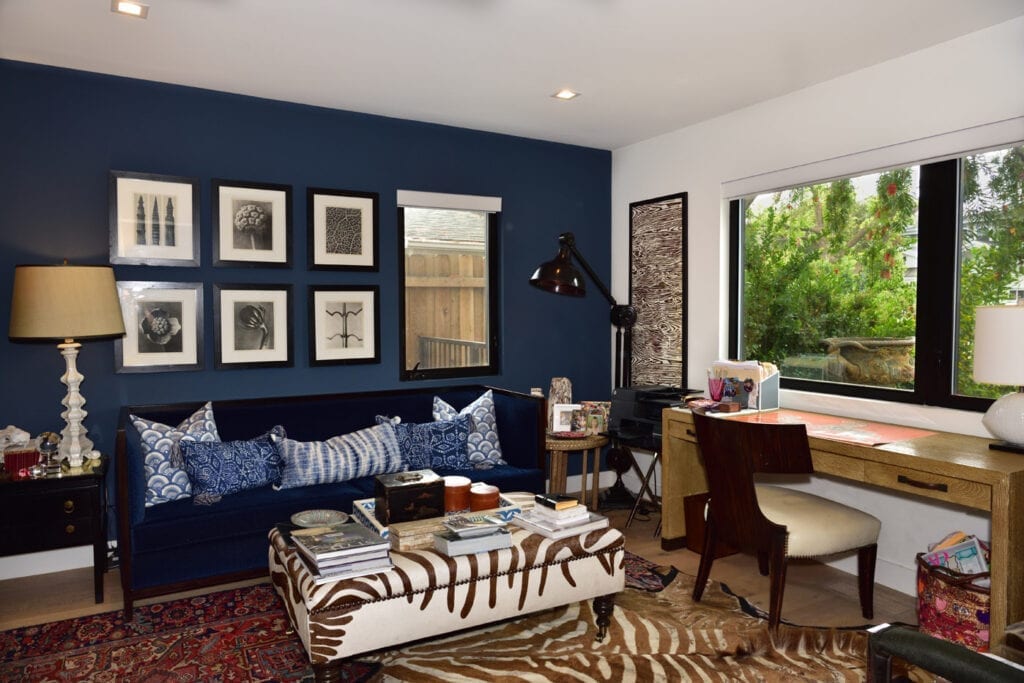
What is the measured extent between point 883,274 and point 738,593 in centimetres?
169

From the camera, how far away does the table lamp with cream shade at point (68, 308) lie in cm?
291

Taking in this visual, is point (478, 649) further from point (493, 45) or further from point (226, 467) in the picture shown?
point (493, 45)

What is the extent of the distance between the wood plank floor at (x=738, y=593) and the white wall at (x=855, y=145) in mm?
218

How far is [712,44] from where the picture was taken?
301 cm

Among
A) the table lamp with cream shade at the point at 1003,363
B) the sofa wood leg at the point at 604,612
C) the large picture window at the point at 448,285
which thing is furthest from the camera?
the large picture window at the point at 448,285

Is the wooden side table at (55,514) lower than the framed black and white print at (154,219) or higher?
lower

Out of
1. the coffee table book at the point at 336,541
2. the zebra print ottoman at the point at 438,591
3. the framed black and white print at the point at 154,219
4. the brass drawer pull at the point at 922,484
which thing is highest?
the framed black and white print at the point at 154,219

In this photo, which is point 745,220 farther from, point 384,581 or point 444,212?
point 384,581

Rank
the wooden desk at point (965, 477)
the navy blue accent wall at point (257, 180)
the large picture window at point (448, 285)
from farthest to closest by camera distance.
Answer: the large picture window at point (448, 285) < the navy blue accent wall at point (257, 180) < the wooden desk at point (965, 477)

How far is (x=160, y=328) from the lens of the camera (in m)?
3.56

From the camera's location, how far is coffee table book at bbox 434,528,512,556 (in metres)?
2.35

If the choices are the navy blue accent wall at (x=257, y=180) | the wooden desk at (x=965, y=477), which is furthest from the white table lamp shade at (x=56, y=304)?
the wooden desk at (x=965, y=477)

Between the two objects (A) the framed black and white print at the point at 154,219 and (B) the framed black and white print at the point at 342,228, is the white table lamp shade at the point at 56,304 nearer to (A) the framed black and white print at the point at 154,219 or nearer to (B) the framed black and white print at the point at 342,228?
(A) the framed black and white print at the point at 154,219

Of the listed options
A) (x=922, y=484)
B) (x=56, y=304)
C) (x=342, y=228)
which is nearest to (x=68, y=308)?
(x=56, y=304)
